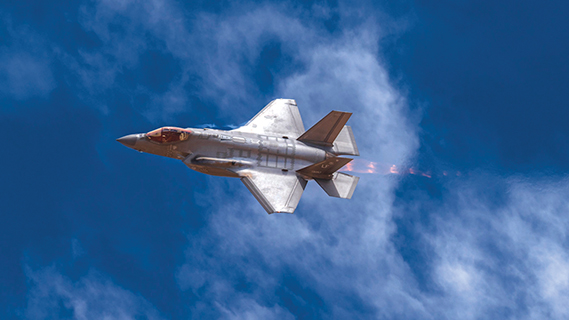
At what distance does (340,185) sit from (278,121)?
8531 millimetres

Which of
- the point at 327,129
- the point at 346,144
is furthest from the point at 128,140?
the point at 346,144

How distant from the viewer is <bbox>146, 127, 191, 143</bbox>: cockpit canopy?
52.0 meters

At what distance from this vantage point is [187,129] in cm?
5238

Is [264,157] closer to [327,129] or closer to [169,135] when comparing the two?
[327,129]

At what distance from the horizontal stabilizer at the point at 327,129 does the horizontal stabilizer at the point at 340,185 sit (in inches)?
133

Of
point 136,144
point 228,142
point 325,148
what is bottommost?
point 136,144

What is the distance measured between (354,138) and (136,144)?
19.4 m

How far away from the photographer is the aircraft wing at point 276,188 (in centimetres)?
5066

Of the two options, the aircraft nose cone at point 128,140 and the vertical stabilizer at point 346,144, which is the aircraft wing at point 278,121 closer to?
the vertical stabilizer at point 346,144

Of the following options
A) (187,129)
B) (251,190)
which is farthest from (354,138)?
(187,129)

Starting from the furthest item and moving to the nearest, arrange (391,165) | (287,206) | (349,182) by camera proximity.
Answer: (391,165) < (349,182) < (287,206)

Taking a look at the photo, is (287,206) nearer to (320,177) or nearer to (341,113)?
(320,177)

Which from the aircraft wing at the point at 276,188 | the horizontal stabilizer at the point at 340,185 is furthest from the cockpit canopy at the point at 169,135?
the horizontal stabilizer at the point at 340,185

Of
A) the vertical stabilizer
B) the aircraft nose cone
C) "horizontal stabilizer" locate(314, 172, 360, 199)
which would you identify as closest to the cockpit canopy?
the aircraft nose cone
